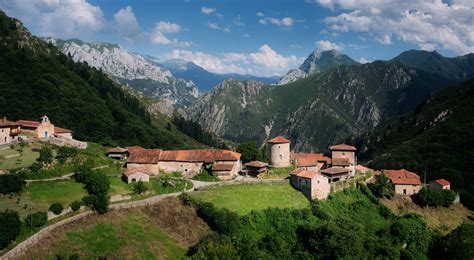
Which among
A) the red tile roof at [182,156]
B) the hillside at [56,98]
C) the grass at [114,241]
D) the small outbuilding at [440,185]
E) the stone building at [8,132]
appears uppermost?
the hillside at [56,98]

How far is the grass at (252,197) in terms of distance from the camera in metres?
60.8

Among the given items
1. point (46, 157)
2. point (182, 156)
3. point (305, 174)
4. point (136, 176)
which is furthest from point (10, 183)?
point (305, 174)

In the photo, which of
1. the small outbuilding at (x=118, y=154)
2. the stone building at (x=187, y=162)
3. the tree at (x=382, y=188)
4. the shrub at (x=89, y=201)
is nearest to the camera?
the shrub at (x=89, y=201)

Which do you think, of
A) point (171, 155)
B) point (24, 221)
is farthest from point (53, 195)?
point (171, 155)

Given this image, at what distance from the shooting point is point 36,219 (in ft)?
158

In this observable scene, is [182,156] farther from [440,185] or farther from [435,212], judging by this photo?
[440,185]

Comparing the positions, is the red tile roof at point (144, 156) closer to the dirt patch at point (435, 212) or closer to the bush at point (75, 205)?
the bush at point (75, 205)

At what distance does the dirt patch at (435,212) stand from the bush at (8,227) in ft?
195

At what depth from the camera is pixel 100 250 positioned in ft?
156

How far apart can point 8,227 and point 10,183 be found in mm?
9865

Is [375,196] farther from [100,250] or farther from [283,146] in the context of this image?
[100,250]

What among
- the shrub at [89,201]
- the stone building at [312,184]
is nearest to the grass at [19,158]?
the shrub at [89,201]

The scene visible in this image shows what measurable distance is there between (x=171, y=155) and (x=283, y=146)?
20.5 m

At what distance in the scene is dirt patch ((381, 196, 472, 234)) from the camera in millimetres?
75688
